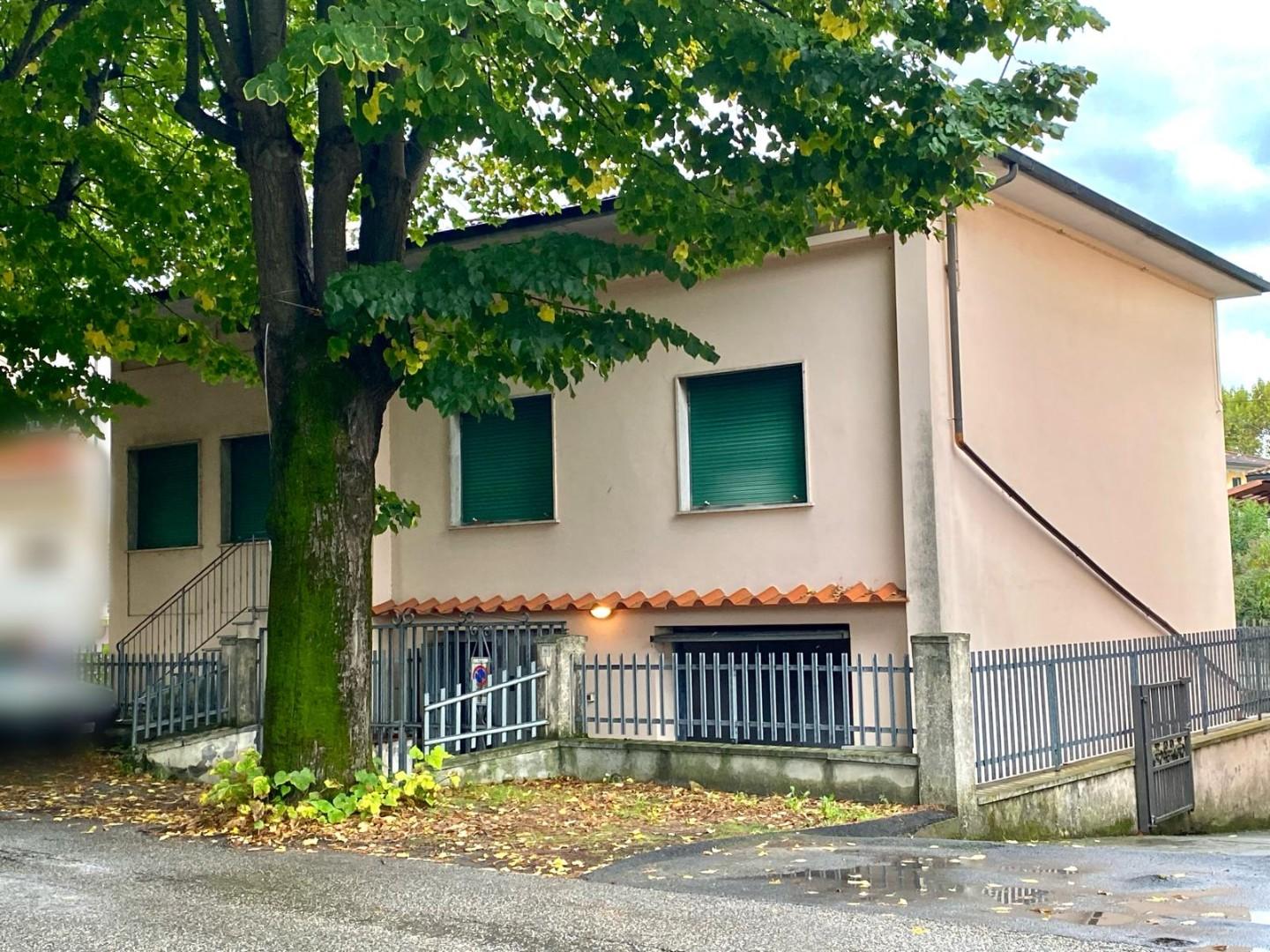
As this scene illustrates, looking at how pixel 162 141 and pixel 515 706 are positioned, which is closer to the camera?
pixel 515 706

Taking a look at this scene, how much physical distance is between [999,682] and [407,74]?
6996 mm

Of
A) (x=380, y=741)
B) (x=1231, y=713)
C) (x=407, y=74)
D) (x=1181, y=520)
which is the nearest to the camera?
(x=407, y=74)

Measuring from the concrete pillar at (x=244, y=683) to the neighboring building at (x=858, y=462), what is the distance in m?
2.62

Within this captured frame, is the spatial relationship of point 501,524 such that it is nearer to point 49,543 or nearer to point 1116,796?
point 49,543

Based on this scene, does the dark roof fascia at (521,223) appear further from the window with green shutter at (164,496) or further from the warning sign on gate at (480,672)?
the window with green shutter at (164,496)

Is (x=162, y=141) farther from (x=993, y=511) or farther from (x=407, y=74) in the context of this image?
(x=993, y=511)

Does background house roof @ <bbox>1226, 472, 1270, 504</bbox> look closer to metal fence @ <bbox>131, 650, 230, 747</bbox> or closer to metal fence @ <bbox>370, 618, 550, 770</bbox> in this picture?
metal fence @ <bbox>370, 618, 550, 770</bbox>

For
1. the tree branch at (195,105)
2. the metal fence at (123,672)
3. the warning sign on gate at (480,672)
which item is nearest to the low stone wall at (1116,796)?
the warning sign on gate at (480,672)

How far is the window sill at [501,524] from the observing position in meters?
16.2

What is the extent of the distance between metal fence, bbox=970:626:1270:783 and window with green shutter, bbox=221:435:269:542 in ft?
34.3

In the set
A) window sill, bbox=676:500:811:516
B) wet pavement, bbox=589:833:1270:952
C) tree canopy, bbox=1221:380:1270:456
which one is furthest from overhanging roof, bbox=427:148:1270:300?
tree canopy, bbox=1221:380:1270:456

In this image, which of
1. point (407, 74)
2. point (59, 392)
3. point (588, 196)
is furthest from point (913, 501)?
point (59, 392)

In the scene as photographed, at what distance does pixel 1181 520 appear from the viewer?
1819cm

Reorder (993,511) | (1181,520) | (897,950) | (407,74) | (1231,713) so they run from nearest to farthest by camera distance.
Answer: (897,950), (407,74), (993,511), (1231,713), (1181,520)
